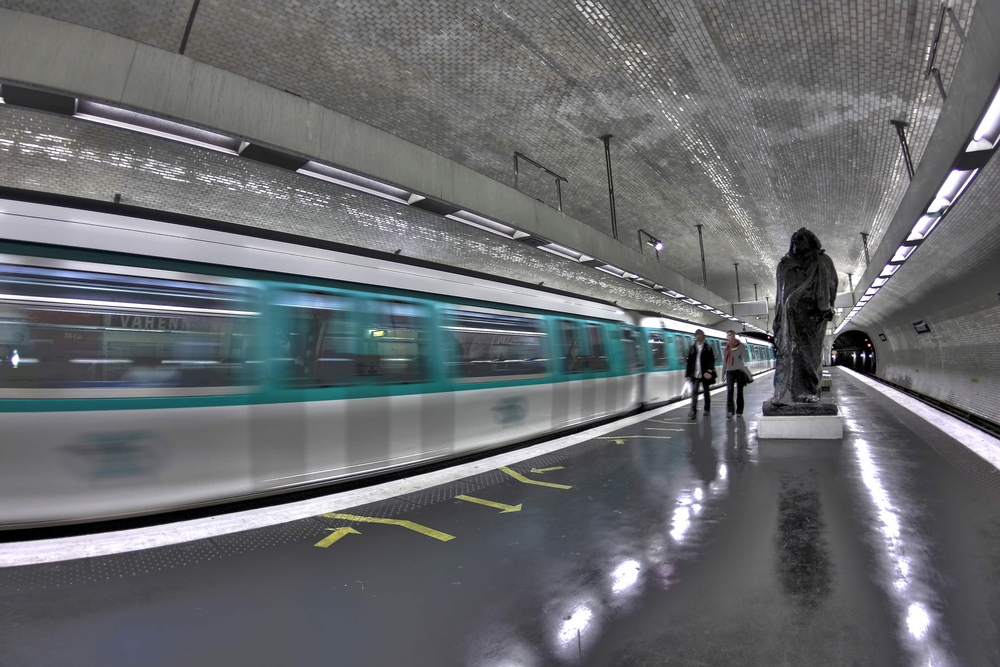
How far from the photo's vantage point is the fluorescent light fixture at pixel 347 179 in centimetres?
526

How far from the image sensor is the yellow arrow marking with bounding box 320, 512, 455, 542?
342 centimetres

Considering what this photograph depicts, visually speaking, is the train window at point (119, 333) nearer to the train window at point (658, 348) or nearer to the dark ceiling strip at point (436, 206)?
the dark ceiling strip at point (436, 206)

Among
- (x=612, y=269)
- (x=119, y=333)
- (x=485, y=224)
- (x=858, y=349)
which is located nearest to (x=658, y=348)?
(x=612, y=269)

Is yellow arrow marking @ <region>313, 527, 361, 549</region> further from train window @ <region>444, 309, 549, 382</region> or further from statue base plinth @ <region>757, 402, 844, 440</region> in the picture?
statue base plinth @ <region>757, 402, 844, 440</region>

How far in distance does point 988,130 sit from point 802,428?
3.93 m

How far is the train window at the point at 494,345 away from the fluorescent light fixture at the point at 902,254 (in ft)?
22.2

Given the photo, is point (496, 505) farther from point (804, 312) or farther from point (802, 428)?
point (804, 312)

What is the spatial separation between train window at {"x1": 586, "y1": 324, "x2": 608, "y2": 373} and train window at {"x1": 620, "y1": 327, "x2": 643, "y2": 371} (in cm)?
117

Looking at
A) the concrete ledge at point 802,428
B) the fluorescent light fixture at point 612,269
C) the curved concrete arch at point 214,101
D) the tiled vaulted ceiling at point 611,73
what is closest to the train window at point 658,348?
the fluorescent light fixture at point 612,269

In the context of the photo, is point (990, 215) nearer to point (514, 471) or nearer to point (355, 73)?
point (514, 471)

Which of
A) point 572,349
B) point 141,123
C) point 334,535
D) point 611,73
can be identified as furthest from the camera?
point 572,349

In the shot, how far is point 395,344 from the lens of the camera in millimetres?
5516

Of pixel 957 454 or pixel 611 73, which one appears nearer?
pixel 957 454

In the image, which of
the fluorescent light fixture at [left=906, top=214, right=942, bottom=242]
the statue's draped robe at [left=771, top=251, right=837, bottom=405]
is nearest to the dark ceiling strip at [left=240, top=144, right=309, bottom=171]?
the statue's draped robe at [left=771, top=251, right=837, bottom=405]
